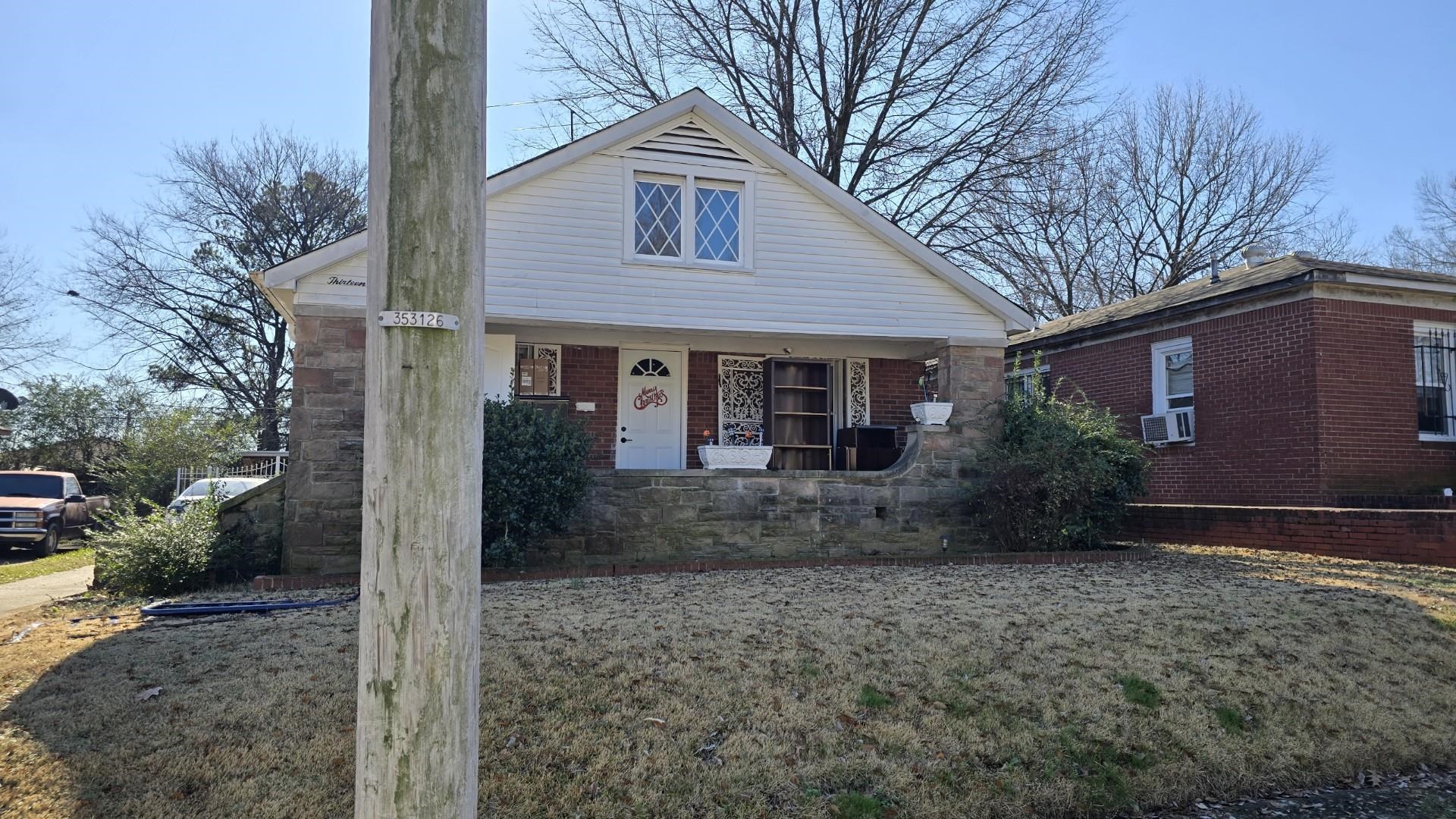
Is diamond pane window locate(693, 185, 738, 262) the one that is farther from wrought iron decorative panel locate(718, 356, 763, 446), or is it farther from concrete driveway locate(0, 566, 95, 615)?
concrete driveway locate(0, 566, 95, 615)

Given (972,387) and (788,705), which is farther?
(972,387)

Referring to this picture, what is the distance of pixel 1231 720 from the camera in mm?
5355

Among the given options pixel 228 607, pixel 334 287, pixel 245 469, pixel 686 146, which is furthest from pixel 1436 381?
pixel 245 469

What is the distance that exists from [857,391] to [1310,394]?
20.4 ft

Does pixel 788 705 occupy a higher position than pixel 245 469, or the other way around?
pixel 245 469

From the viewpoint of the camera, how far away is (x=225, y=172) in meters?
31.7

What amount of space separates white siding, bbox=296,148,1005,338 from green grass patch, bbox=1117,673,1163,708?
23.5 ft

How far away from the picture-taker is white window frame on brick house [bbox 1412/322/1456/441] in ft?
44.8

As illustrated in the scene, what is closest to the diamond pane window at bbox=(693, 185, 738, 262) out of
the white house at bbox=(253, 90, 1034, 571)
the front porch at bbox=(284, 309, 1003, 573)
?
the white house at bbox=(253, 90, 1034, 571)

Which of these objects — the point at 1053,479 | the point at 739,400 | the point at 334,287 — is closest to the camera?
the point at 334,287

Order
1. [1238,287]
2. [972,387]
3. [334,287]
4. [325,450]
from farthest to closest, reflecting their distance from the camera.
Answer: [1238,287], [972,387], [334,287], [325,450]

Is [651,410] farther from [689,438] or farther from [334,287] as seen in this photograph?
[334,287]

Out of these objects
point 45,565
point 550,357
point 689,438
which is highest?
point 550,357

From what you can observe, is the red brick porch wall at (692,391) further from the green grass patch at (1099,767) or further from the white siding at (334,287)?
the green grass patch at (1099,767)
